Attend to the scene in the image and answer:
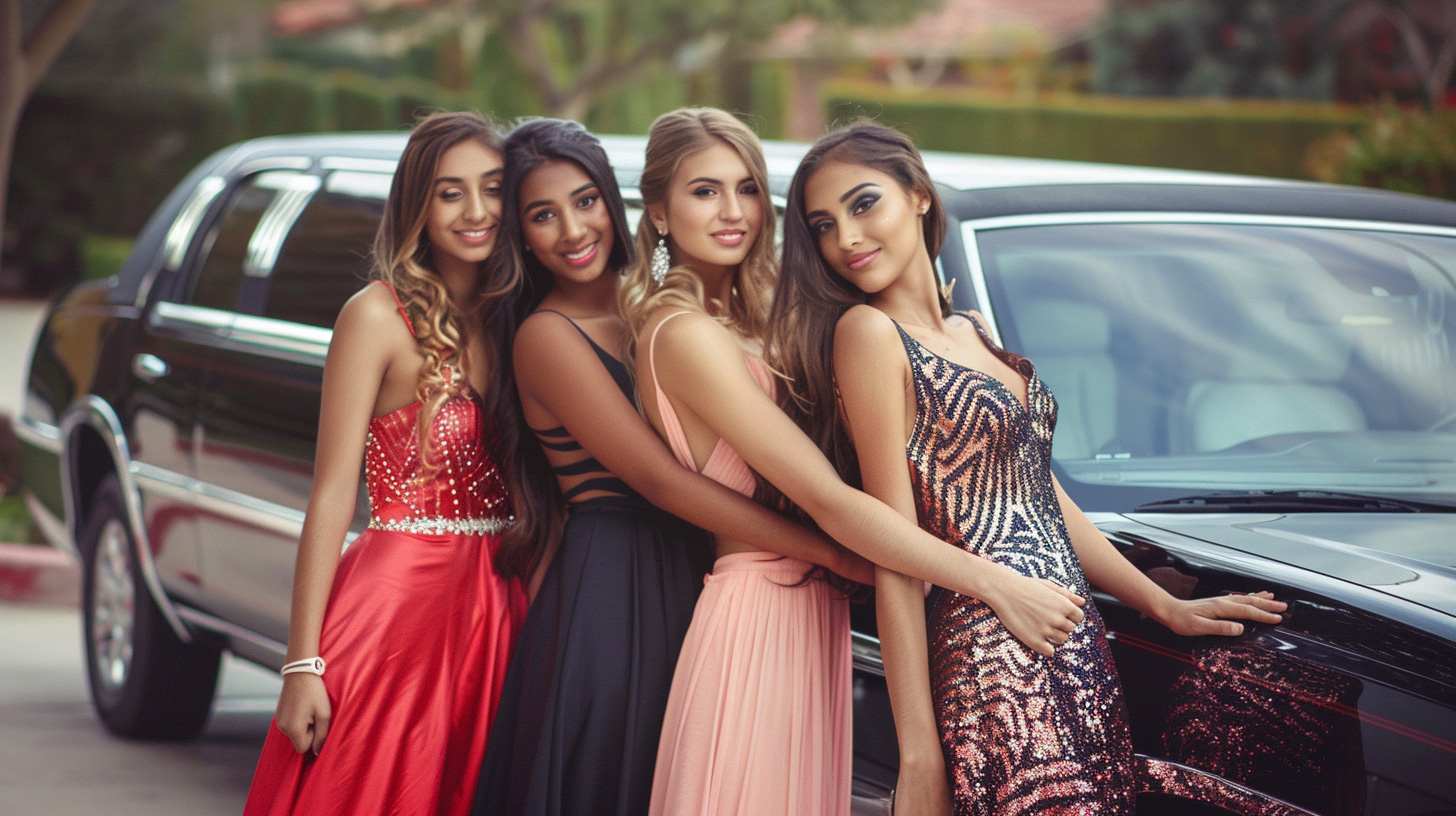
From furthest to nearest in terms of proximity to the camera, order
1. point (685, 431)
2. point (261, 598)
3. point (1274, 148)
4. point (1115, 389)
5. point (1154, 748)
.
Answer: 1. point (1274, 148)
2. point (261, 598)
3. point (1115, 389)
4. point (685, 431)
5. point (1154, 748)

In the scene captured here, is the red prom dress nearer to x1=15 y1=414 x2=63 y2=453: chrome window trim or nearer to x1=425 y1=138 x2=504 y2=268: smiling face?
x1=425 y1=138 x2=504 y2=268: smiling face

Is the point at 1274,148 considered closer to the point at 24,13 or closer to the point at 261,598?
the point at 24,13

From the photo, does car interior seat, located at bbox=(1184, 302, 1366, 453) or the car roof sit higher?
the car roof

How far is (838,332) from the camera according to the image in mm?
2430

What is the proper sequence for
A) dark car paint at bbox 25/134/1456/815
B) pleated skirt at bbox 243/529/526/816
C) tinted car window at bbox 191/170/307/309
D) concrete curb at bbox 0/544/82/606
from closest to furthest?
1. dark car paint at bbox 25/134/1456/815
2. pleated skirt at bbox 243/529/526/816
3. tinted car window at bbox 191/170/307/309
4. concrete curb at bbox 0/544/82/606

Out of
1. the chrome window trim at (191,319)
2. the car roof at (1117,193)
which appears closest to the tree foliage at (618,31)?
the chrome window trim at (191,319)

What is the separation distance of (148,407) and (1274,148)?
63.0 feet

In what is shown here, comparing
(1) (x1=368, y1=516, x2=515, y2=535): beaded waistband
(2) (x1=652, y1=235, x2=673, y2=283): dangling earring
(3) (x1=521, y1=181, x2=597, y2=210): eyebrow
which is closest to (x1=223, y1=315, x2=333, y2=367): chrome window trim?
(1) (x1=368, y1=516, x2=515, y2=535): beaded waistband

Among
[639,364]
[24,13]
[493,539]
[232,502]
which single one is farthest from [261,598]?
[24,13]

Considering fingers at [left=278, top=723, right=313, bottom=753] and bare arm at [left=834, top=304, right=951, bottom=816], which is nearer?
bare arm at [left=834, top=304, right=951, bottom=816]

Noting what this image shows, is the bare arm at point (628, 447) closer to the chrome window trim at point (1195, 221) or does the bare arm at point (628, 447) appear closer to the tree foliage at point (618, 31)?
the chrome window trim at point (1195, 221)

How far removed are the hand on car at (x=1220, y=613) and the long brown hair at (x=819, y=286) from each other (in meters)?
0.61

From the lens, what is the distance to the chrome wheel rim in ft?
16.5

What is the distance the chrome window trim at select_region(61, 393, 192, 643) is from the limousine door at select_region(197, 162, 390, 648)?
36 cm
